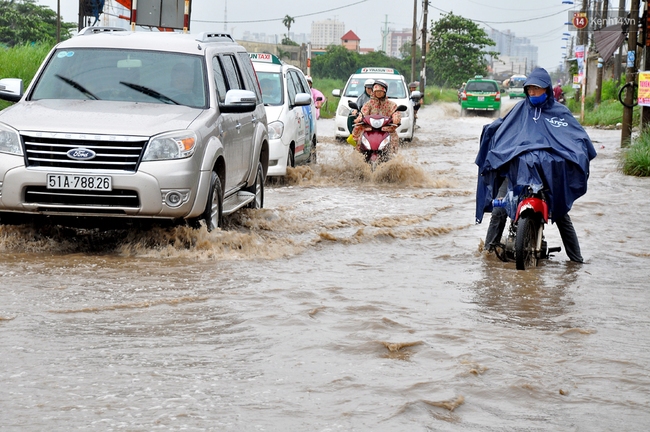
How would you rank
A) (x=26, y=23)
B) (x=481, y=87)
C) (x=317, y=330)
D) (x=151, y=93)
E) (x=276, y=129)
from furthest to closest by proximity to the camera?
(x=26, y=23) < (x=481, y=87) < (x=276, y=129) < (x=151, y=93) < (x=317, y=330)

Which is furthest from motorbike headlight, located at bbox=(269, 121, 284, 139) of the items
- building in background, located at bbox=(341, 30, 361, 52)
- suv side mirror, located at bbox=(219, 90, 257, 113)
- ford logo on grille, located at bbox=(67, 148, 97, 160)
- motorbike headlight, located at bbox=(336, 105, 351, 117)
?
building in background, located at bbox=(341, 30, 361, 52)

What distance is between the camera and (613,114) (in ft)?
112

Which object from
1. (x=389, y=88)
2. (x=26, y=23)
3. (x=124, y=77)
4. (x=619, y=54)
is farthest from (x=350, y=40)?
(x=124, y=77)

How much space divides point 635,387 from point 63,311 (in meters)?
3.37

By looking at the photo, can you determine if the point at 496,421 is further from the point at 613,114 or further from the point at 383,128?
the point at 613,114

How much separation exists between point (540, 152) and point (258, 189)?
3.82 m

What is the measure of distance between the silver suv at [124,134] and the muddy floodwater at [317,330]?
0.42m

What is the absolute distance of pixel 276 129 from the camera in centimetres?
1465

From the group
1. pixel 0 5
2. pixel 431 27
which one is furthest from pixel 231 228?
pixel 431 27

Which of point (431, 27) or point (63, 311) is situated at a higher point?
point (431, 27)

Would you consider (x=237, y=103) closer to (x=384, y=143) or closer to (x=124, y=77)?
(x=124, y=77)

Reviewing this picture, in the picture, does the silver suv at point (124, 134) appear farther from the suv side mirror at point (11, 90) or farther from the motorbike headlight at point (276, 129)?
the motorbike headlight at point (276, 129)

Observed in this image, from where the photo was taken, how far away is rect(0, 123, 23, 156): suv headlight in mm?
7879

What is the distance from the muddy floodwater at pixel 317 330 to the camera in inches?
179
